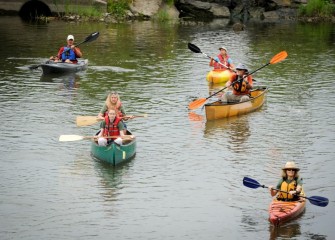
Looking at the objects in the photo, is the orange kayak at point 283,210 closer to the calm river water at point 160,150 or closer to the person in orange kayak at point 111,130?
the calm river water at point 160,150

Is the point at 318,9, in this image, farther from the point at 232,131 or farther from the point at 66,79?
the point at 232,131

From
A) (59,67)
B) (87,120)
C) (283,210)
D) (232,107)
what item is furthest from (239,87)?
(283,210)

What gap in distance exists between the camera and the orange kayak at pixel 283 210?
13.3m

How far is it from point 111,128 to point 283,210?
470 centimetres

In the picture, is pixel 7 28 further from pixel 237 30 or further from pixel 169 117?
pixel 169 117

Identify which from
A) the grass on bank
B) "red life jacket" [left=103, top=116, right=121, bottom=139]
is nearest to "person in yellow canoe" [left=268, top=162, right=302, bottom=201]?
"red life jacket" [left=103, top=116, right=121, bottom=139]

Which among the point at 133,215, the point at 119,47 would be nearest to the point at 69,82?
the point at 119,47

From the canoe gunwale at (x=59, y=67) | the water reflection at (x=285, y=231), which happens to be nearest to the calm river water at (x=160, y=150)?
the water reflection at (x=285, y=231)

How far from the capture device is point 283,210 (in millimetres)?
13453

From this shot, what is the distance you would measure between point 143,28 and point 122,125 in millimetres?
24413

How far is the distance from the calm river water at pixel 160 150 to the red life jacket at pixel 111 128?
69 centimetres

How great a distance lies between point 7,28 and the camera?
3850 centimetres

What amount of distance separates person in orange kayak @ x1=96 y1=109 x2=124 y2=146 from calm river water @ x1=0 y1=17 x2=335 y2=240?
1.84 ft

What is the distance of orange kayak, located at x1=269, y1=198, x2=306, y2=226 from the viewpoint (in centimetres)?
1332
